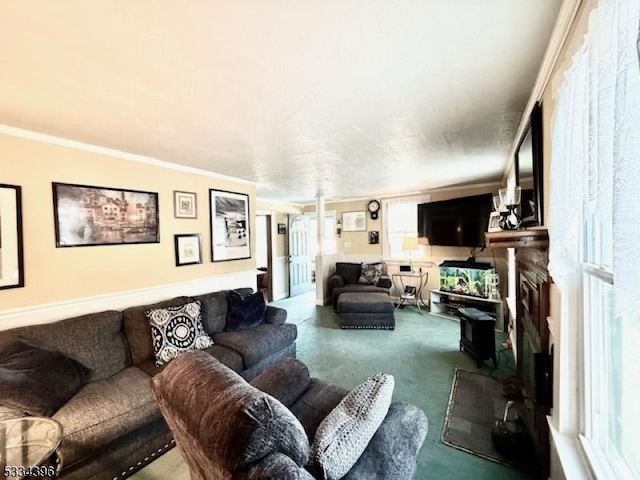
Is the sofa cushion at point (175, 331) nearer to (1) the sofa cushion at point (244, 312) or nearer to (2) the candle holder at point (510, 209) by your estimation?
(1) the sofa cushion at point (244, 312)

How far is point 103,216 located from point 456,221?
4895 mm

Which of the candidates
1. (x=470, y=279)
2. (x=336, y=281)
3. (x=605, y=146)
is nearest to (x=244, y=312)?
(x=336, y=281)

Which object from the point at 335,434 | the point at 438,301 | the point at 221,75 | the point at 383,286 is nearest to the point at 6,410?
the point at 335,434

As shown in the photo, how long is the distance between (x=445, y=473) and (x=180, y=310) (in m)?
2.39

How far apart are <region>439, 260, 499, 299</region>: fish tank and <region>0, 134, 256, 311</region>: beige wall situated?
397 centimetres

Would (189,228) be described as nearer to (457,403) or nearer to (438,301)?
(457,403)

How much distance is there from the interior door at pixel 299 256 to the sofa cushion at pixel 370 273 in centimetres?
187

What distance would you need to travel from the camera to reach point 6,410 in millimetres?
1459

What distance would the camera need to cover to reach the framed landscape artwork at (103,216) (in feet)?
7.51

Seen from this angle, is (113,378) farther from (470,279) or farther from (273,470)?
(470,279)

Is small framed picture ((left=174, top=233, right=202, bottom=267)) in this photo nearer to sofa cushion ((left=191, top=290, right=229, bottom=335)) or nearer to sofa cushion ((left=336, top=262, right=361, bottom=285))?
sofa cushion ((left=191, top=290, right=229, bottom=335))

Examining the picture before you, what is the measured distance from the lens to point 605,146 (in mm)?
712

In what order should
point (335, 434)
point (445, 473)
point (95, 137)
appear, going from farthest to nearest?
point (95, 137)
point (445, 473)
point (335, 434)

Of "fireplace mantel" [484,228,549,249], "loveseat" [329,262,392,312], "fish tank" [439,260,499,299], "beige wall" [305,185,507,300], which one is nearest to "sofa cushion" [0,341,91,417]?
"fireplace mantel" [484,228,549,249]
